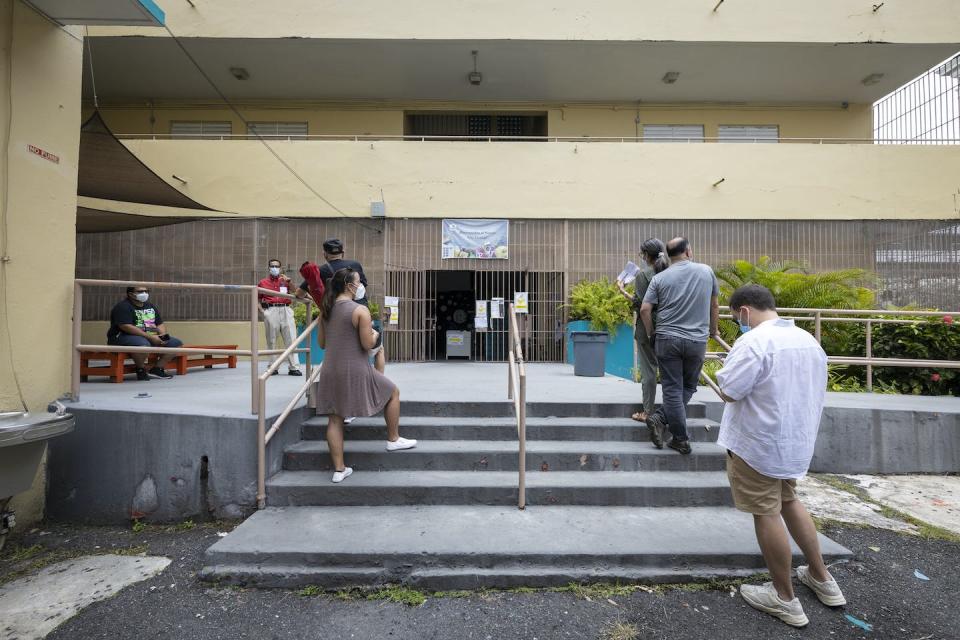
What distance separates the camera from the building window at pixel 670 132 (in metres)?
12.5

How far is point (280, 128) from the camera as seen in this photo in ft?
40.7

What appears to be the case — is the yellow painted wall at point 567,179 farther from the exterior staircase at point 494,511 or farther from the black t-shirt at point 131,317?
the exterior staircase at point 494,511

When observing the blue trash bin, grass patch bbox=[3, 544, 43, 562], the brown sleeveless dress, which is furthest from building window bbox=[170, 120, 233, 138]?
grass patch bbox=[3, 544, 43, 562]

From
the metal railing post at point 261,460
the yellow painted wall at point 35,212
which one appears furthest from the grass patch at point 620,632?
the yellow painted wall at point 35,212

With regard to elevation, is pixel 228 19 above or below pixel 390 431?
above

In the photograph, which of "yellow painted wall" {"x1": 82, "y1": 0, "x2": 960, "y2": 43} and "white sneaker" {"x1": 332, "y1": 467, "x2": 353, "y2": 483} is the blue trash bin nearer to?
"white sneaker" {"x1": 332, "y1": 467, "x2": 353, "y2": 483}

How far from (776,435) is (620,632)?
1315 mm

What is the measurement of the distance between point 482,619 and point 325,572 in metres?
0.99

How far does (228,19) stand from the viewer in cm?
1018

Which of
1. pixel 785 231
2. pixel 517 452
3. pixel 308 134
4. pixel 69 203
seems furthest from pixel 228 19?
pixel 785 231

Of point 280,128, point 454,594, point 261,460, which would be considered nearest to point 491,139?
point 280,128

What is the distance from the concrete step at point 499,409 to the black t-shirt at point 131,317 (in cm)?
439

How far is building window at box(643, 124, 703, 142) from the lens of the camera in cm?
1255

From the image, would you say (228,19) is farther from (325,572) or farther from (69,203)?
(325,572)
